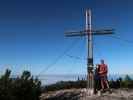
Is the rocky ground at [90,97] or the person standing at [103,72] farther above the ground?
the person standing at [103,72]

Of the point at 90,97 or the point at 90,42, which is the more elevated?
the point at 90,42

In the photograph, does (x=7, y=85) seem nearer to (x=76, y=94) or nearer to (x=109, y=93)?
(x=76, y=94)

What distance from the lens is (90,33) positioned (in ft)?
60.5

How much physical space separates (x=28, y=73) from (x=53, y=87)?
756cm

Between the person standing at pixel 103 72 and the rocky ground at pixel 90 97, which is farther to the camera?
the person standing at pixel 103 72

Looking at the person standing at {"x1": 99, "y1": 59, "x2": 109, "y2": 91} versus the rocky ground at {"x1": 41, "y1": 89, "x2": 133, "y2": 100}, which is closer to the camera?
the rocky ground at {"x1": 41, "y1": 89, "x2": 133, "y2": 100}

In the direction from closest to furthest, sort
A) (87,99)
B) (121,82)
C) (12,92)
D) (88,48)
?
(12,92), (87,99), (88,48), (121,82)

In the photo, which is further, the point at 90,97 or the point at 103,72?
the point at 103,72

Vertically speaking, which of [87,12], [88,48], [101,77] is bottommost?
[101,77]

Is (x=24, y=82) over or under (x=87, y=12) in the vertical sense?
under

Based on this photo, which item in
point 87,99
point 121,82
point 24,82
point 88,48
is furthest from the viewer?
point 121,82

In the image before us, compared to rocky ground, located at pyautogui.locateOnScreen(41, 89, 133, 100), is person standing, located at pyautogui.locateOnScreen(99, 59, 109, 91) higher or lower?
higher

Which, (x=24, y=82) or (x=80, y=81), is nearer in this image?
(x=24, y=82)

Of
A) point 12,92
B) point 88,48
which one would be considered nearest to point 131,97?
point 88,48
